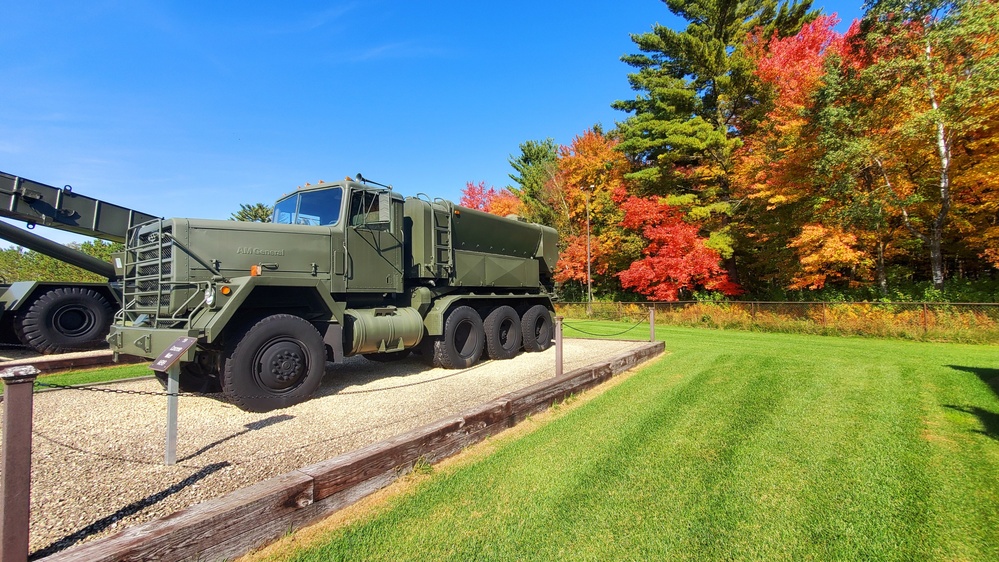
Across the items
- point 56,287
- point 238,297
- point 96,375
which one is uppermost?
point 56,287

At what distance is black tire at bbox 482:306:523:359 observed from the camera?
9.03m

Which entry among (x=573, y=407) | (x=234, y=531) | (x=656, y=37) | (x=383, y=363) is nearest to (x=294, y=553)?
(x=234, y=531)

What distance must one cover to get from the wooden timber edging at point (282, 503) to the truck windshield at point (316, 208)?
4.09 m

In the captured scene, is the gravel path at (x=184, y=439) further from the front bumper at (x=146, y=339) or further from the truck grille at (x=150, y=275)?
the truck grille at (x=150, y=275)

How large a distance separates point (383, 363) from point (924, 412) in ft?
26.7

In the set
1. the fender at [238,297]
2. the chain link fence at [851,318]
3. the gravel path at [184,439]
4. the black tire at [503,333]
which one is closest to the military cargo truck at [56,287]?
the gravel path at [184,439]

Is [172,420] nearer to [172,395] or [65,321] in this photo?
[172,395]

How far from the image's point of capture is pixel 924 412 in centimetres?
519

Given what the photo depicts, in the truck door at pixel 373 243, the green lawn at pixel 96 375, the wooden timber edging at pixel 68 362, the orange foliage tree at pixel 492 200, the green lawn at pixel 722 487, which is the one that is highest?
the orange foliage tree at pixel 492 200

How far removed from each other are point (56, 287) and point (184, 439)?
8235mm

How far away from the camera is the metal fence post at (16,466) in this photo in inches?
78.5

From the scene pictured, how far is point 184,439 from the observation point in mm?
4277

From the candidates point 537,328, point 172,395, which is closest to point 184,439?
point 172,395

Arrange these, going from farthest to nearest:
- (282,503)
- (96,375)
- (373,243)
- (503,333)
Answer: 1. (503,333)
2. (96,375)
3. (373,243)
4. (282,503)
